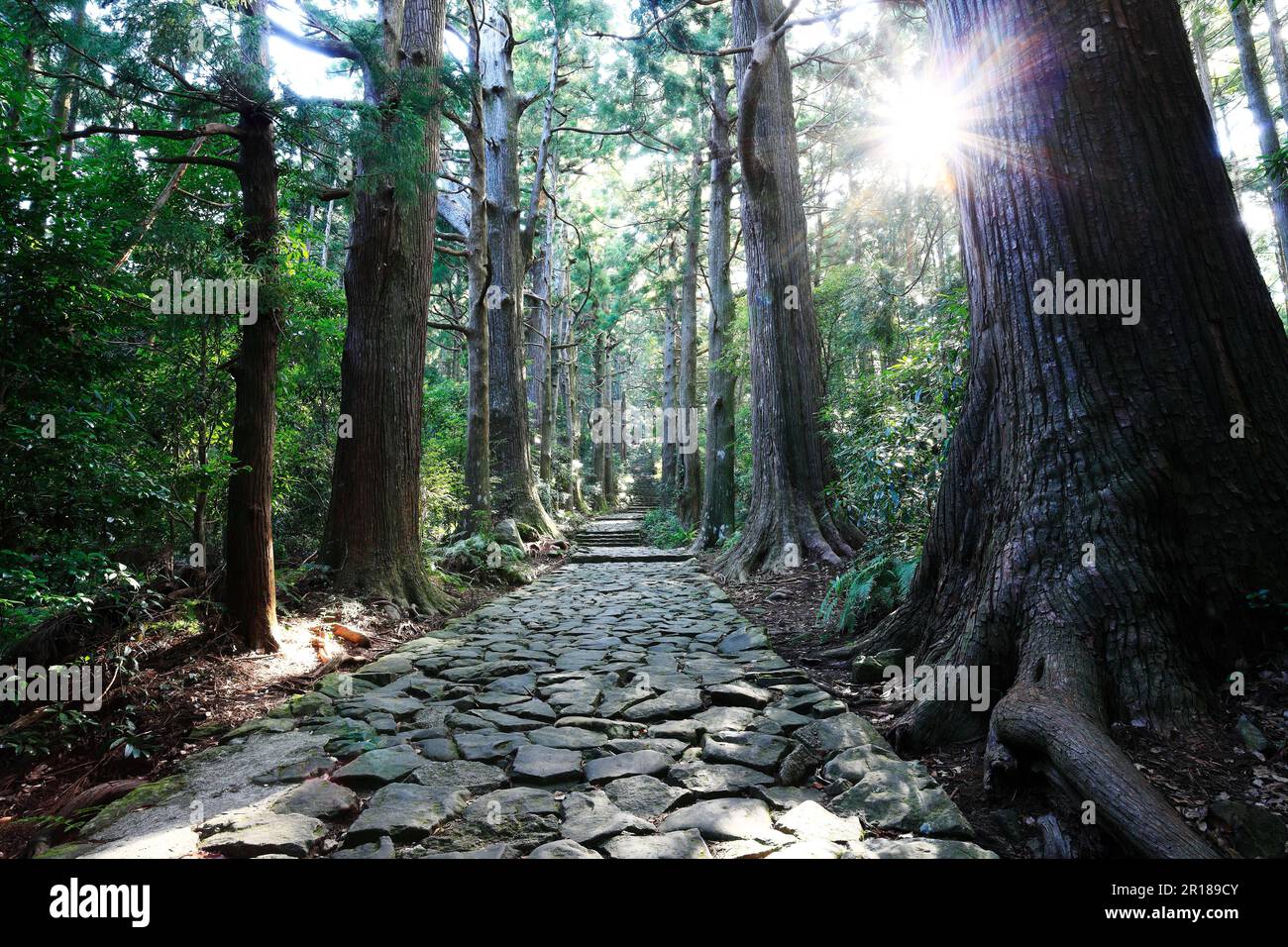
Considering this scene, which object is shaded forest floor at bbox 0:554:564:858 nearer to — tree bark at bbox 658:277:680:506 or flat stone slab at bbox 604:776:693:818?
flat stone slab at bbox 604:776:693:818

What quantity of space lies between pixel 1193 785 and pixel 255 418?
520cm

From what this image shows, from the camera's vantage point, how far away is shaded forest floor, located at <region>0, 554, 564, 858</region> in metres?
2.56

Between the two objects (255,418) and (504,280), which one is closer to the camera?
(255,418)

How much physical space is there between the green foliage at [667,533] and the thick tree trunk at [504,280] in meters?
3.36

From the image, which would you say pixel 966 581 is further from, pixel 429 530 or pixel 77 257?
pixel 429 530

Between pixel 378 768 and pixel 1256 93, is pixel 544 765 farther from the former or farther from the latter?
pixel 1256 93

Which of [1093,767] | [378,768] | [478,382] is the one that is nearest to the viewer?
[1093,767]

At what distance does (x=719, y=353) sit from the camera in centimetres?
1295

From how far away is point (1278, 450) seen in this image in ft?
8.78

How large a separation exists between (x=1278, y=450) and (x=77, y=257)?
604 centimetres

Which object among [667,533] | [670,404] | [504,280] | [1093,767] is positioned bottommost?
[667,533]

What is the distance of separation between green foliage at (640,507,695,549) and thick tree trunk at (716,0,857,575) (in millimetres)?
4808

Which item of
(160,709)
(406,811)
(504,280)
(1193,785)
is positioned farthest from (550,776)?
(504,280)
